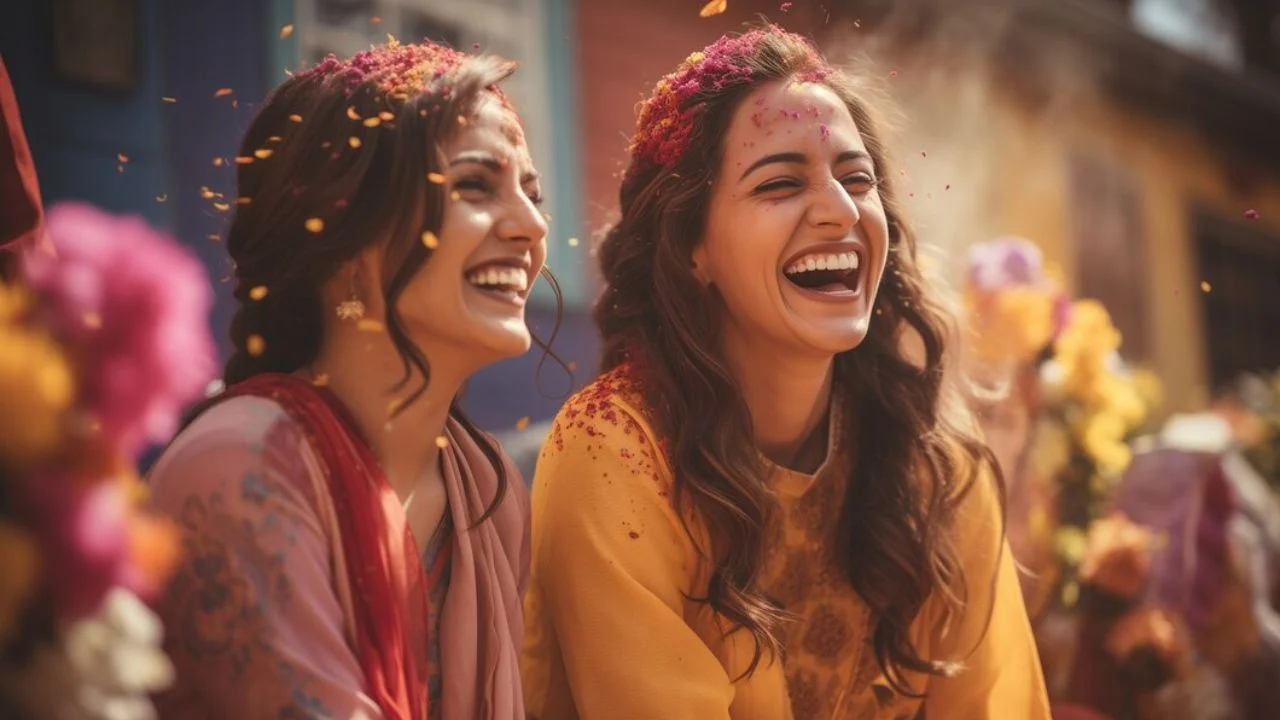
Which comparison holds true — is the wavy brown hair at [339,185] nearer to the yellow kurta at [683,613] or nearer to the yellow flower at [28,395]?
the yellow kurta at [683,613]

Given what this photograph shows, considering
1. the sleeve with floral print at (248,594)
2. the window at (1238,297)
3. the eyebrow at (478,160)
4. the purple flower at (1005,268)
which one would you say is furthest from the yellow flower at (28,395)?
the window at (1238,297)

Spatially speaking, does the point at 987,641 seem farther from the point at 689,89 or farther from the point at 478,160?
the point at 478,160

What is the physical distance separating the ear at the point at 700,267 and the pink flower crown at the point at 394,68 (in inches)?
29.5

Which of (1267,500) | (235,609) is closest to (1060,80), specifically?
(1267,500)

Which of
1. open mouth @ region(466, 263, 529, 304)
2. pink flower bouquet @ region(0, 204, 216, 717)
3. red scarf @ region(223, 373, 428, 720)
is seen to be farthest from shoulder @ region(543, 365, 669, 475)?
pink flower bouquet @ region(0, 204, 216, 717)

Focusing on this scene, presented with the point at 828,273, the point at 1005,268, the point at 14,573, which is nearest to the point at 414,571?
the point at 14,573

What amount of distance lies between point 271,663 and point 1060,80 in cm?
887

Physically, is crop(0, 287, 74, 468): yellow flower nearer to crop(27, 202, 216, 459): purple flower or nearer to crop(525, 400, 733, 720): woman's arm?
crop(27, 202, 216, 459): purple flower

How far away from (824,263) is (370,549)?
1152 millimetres

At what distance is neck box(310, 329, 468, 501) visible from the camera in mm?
2381

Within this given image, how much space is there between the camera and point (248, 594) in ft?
6.63

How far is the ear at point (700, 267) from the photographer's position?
3.01 meters

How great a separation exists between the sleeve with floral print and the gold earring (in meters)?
0.29

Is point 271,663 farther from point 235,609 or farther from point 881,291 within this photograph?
point 881,291
